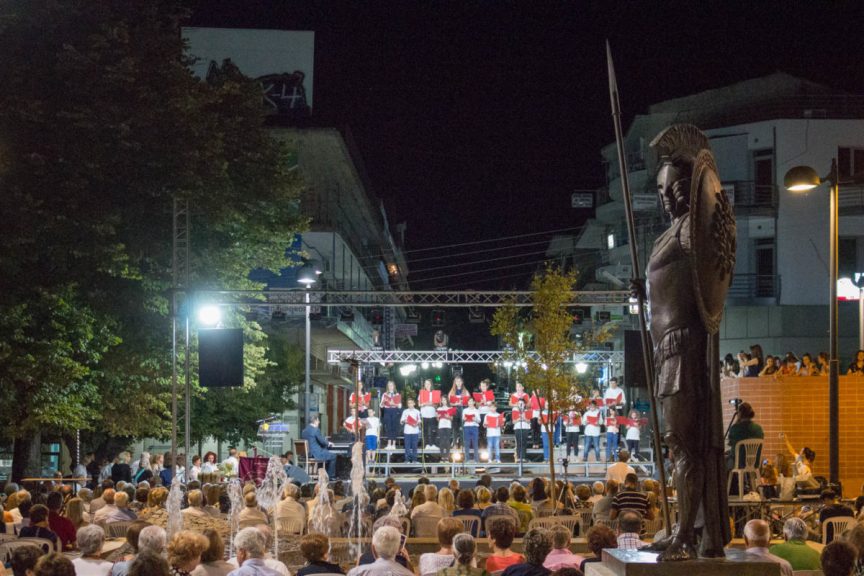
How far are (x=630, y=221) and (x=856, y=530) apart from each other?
335 centimetres

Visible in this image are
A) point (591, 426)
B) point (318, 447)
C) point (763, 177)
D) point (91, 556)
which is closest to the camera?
point (91, 556)

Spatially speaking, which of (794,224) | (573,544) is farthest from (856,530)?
(794,224)

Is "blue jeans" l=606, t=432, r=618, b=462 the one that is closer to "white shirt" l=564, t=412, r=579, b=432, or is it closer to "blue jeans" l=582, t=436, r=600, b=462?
"blue jeans" l=582, t=436, r=600, b=462

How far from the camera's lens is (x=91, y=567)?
29.6 feet

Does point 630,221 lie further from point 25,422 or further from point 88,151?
point 25,422

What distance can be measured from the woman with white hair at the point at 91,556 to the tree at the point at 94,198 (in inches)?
527

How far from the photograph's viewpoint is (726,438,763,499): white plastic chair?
16.8 meters

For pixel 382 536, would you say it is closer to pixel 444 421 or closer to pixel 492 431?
pixel 444 421

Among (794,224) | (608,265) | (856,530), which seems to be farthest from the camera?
(608,265)

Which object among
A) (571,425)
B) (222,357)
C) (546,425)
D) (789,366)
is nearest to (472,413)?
(571,425)

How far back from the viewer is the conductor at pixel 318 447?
94.9 feet

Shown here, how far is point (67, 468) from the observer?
36.2m

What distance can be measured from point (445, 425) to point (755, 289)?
52.6 ft

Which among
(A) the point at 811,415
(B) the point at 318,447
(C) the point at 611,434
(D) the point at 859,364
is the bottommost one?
(B) the point at 318,447
